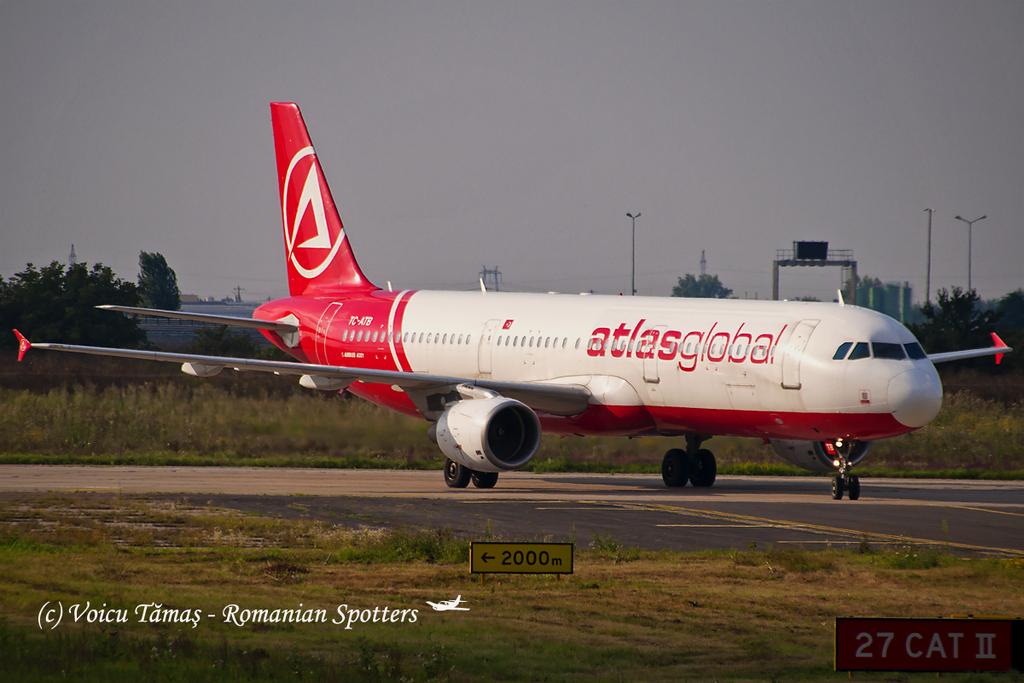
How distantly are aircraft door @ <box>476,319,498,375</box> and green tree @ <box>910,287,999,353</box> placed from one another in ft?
142

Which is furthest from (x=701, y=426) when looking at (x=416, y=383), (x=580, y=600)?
(x=580, y=600)

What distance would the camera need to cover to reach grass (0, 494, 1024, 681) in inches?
597

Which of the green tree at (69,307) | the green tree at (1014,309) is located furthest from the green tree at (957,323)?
the green tree at (1014,309)

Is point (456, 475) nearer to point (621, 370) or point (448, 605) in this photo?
point (621, 370)

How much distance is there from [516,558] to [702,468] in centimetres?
1907

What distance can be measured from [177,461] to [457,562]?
21.2 meters

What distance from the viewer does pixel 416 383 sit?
1425 inches

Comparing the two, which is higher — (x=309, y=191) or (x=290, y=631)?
(x=309, y=191)

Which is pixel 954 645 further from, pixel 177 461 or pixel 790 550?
pixel 177 461

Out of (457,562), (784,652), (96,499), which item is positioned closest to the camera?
(784,652)

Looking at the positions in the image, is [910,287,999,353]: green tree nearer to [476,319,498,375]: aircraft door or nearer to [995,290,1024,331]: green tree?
[476,319,498,375]: aircraft door

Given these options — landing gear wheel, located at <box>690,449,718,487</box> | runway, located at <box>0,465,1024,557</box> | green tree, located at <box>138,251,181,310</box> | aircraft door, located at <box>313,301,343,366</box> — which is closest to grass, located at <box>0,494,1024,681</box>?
runway, located at <box>0,465,1024,557</box>

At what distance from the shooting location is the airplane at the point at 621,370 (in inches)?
1287

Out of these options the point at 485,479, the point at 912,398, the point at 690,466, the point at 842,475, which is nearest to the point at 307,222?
the point at 485,479
